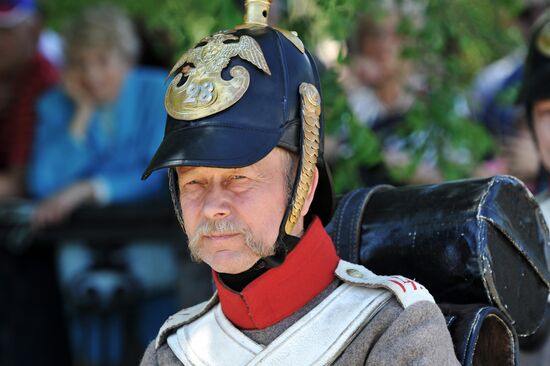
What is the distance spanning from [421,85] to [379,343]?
9.24ft

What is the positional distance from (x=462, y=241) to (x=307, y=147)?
20.8 inches

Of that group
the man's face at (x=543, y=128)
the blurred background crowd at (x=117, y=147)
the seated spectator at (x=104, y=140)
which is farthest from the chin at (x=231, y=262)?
the seated spectator at (x=104, y=140)

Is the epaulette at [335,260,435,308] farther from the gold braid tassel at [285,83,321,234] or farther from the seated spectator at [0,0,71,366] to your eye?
the seated spectator at [0,0,71,366]

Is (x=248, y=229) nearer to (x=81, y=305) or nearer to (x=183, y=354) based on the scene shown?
(x=183, y=354)

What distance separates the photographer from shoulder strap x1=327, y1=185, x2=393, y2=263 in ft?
11.4

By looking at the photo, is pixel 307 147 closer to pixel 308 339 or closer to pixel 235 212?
pixel 235 212

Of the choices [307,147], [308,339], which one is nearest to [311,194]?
[307,147]

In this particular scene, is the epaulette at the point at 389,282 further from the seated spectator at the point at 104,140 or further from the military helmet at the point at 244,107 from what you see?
the seated spectator at the point at 104,140

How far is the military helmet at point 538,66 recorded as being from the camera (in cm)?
429

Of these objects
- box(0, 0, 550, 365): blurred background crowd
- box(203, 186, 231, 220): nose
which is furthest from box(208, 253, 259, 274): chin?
box(0, 0, 550, 365): blurred background crowd

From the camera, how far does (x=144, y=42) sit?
7922mm

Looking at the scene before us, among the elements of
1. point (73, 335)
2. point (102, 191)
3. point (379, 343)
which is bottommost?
point (73, 335)

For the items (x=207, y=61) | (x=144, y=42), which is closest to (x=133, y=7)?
(x=144, y=42)

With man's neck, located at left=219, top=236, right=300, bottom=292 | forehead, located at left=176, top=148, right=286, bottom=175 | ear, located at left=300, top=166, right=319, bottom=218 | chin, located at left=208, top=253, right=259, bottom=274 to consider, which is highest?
forehead, located at left=176, top=148, right=286, bottom=175
